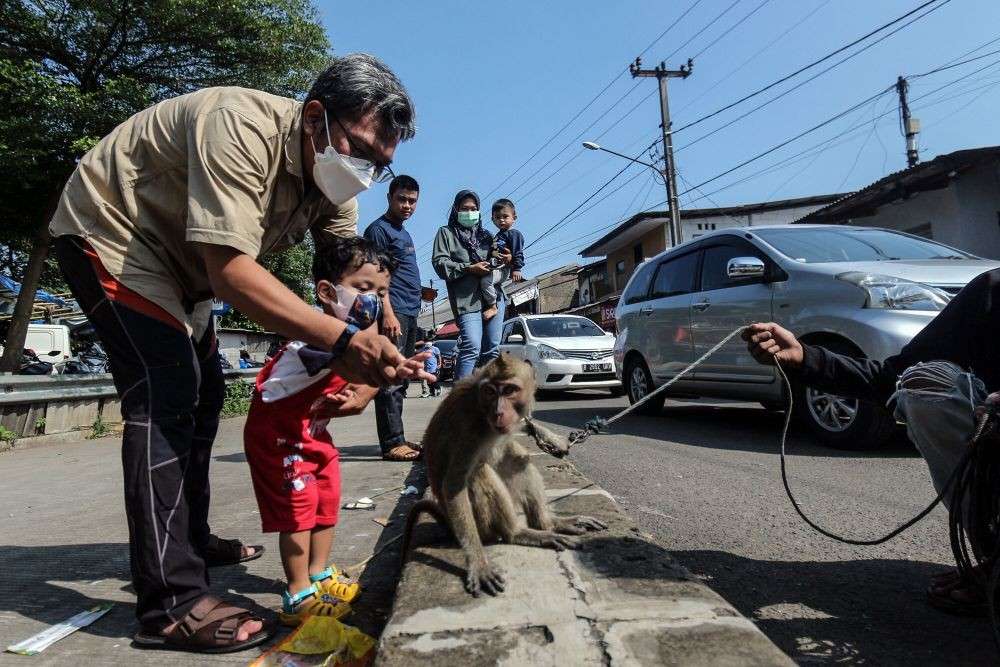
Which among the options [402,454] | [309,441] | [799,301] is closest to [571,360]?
[799,301]

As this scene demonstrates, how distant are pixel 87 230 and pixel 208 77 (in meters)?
12.3

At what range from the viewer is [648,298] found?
26.0 ft

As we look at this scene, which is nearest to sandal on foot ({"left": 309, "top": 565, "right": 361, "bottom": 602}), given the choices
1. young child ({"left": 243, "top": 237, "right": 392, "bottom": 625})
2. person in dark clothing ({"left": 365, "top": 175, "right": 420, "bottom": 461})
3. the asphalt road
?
young child ({"left": 243, "top": 237, "right": 392, "bottom": 625})

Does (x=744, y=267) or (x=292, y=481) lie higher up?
(x=744, y=267)

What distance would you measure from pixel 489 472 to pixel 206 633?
115 centimetres

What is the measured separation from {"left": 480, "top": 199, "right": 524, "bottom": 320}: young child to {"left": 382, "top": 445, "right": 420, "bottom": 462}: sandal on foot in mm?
1387

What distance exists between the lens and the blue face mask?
2611 mm

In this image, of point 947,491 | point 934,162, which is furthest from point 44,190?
point 934,162

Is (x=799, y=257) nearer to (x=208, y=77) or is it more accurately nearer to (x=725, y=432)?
(x=725, y=432)

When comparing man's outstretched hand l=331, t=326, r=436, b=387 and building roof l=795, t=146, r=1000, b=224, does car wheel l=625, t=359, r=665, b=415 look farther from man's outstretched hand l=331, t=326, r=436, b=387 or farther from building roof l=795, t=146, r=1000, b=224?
building roof l=795, t=146, r=1000, b=224

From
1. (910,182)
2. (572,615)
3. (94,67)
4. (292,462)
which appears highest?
(94,67)

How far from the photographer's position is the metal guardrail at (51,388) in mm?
7742

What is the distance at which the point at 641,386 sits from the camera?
8148 mm

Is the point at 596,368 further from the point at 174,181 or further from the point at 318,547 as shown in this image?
the point at 174,181
